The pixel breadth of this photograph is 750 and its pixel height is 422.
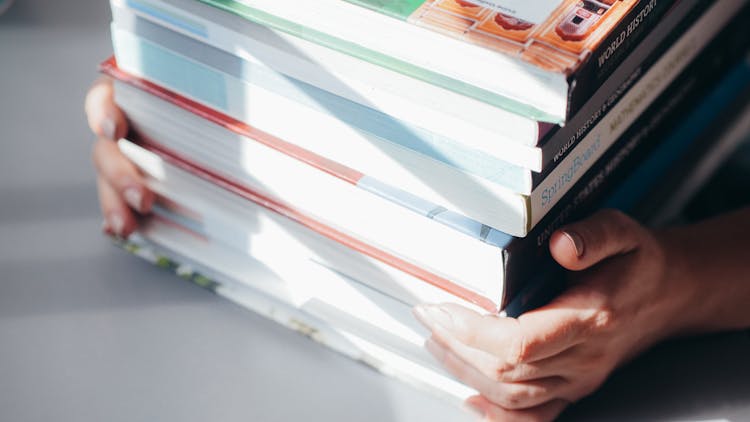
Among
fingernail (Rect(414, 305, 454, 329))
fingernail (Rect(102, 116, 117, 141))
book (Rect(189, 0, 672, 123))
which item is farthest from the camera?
fingernail (Rect(102, 116, 117, 141))

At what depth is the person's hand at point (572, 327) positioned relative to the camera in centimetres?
67

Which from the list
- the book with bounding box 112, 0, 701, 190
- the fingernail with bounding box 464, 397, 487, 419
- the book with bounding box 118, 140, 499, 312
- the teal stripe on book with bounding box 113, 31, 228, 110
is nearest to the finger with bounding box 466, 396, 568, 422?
the fingernail with bounding box 464, 397, 487, 419

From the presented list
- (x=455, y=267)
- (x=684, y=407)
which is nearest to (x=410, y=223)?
(x=455, y=267)

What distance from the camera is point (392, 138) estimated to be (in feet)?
2.14

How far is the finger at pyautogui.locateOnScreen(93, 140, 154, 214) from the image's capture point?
834mm

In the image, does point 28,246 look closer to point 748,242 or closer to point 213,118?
point 213,118

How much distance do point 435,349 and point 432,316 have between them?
47 millimetres

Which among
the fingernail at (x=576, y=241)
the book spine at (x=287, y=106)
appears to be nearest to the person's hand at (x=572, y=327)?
the fingernail at (x=576, y=241)

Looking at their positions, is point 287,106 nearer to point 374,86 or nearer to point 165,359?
point 374,86

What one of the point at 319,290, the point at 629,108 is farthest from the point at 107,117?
the point at 629,108

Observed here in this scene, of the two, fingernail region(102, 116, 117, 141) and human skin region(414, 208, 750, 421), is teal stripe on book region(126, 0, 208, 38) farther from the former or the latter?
human skin region(414, 208, 750, 421)

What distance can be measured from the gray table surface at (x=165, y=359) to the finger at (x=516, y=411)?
0.02 m

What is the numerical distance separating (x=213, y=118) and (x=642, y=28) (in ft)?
1.12

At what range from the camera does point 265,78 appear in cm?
69
